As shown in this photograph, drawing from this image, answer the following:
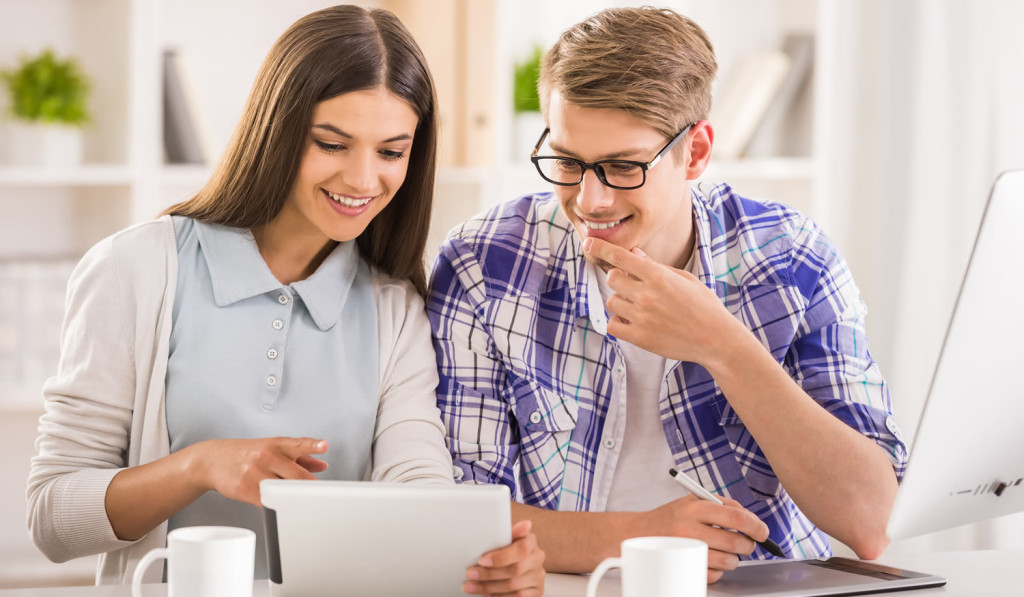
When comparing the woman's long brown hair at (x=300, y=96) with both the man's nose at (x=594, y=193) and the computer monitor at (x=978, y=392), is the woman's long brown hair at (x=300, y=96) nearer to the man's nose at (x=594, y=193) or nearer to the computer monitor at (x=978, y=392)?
the man's nose at (x=594, y=193)

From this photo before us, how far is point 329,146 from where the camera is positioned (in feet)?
5.12

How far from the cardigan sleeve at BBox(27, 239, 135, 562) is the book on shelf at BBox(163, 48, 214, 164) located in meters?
1.17

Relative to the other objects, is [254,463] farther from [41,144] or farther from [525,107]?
[525,107]

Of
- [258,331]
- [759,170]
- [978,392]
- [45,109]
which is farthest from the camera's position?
[759,170]

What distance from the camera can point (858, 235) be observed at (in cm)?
267

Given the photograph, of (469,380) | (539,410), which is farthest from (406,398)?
(539,410)

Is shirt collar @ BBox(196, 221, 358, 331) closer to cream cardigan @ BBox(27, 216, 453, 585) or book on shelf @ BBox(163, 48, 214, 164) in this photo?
cream cardigan @ BBox(27, 216, 453, 585)

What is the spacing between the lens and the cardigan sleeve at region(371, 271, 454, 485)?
154 centimetres

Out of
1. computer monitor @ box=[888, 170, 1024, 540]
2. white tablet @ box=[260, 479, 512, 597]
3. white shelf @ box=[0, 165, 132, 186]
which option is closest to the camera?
computer monitor @ box=[888, 170, 1024, 540]

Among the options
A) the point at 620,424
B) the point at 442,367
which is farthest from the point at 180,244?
the point at 620,424

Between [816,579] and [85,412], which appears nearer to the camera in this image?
[816,579]

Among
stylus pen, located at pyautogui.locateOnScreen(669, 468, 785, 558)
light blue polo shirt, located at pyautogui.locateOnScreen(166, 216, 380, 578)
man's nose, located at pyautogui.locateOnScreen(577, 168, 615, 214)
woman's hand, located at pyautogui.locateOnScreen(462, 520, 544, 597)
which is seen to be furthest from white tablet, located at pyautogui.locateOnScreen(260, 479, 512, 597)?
man's nose, located at pyautogui.locateOnScreen(577, 168, 615, 214)

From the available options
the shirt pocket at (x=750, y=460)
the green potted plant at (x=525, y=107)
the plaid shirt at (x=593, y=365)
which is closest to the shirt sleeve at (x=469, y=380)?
the plaid shirt at (x=593, y=365)

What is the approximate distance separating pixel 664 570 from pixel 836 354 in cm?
76
